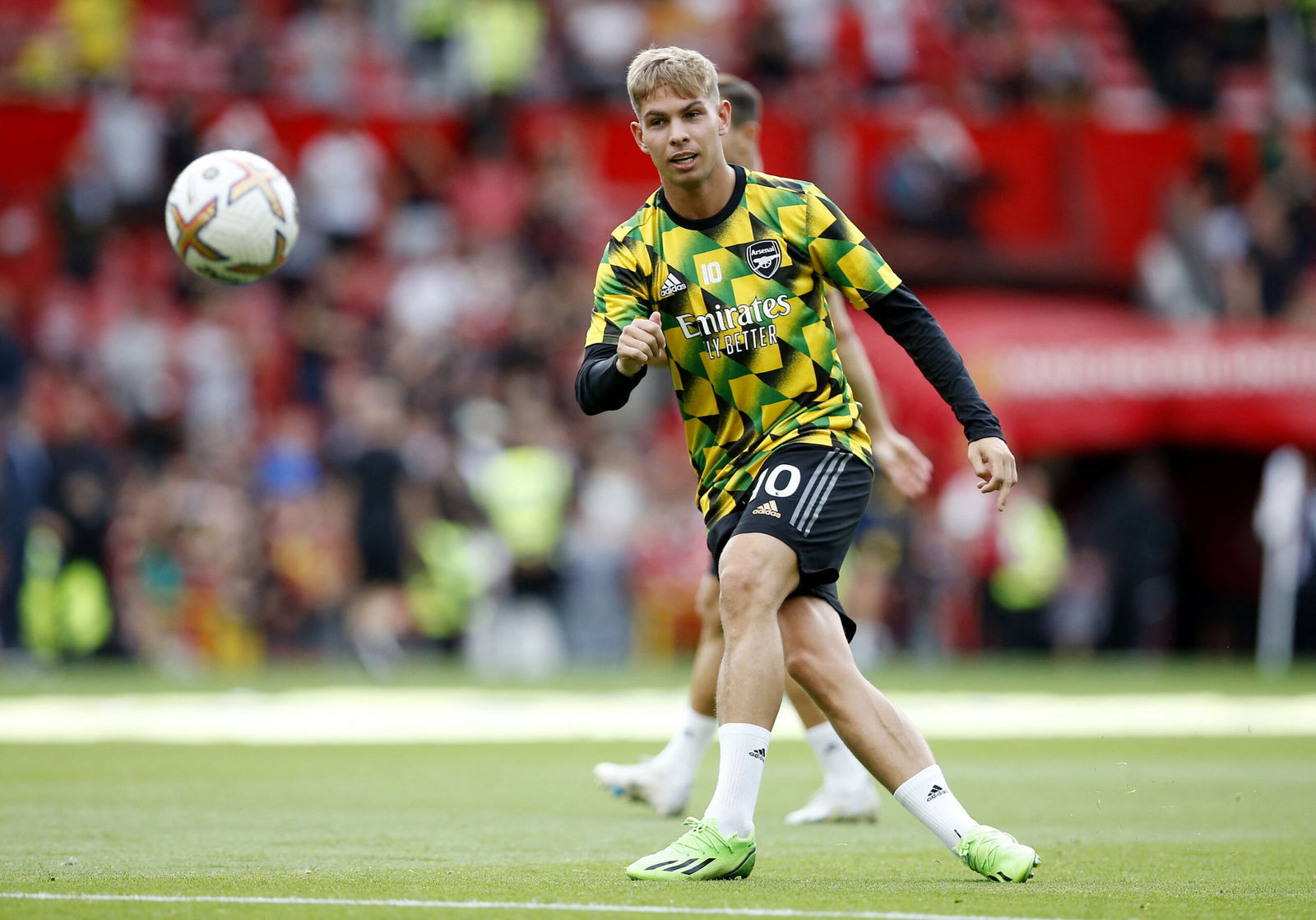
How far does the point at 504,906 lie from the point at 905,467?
10.4 ft

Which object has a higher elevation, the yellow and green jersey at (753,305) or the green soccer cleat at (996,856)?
the yellow and green jersey at (753,305)

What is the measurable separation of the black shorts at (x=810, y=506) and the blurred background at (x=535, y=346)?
12864mm

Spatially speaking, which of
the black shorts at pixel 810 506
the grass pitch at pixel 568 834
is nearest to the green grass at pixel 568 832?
the grass pitch at pixel 568 834

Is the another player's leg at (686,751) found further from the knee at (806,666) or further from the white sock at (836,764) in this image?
the knee at (806,666)

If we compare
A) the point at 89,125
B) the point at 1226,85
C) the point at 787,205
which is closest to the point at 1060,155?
the point at 1226,85

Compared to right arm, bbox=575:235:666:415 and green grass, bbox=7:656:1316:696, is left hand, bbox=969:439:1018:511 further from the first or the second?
A: green grass, bbox=7:656:1316:696

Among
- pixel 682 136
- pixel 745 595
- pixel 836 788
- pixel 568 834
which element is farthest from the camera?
pixel 836 788

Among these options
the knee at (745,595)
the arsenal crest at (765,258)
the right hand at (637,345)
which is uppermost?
the arsenal crest at (765,258)

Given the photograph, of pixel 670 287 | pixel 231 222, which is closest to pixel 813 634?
pixel 670 287

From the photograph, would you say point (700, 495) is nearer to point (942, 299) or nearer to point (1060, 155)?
point (942, 299)

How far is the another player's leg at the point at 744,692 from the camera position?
19.1 feet

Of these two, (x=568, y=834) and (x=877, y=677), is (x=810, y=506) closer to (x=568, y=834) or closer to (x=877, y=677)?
(x=568, y=834)

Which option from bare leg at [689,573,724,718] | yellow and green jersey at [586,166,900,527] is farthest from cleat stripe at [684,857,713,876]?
bare leg at [689,573,724,718]

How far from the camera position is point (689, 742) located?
8.12m
